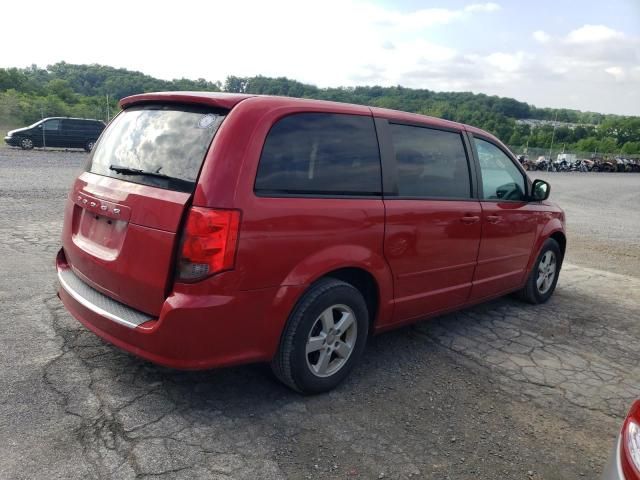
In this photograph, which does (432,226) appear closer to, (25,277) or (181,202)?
(181,202)

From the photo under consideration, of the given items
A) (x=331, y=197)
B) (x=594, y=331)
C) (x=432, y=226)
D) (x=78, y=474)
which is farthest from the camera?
(x=594, y=331)

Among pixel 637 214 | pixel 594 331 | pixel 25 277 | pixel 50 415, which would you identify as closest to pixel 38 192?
A: pixel 25 277

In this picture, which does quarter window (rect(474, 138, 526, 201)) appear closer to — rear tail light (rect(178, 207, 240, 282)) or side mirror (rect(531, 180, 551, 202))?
side mirror (rect(531, 180, 551, 202))

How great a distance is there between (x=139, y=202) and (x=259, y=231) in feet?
2.26

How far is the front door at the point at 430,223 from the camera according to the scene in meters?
3.55

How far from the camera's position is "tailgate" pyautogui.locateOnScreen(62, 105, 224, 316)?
8.90 ft

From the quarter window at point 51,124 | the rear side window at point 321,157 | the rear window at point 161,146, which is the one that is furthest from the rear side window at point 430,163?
the quarter window at point 51,124

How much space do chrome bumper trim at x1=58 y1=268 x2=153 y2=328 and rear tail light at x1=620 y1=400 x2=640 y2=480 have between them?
2203mm

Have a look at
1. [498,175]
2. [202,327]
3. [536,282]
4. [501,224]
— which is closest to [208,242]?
[202,327]

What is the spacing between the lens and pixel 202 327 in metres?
2.64

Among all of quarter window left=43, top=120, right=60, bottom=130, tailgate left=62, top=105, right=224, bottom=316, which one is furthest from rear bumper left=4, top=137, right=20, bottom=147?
tailgate left=62, top=105, right=224, bottom=316

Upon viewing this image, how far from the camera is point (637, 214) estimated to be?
631 inches

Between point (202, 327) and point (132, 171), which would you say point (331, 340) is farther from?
point (132, 171)

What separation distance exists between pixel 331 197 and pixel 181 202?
891 millimetres
